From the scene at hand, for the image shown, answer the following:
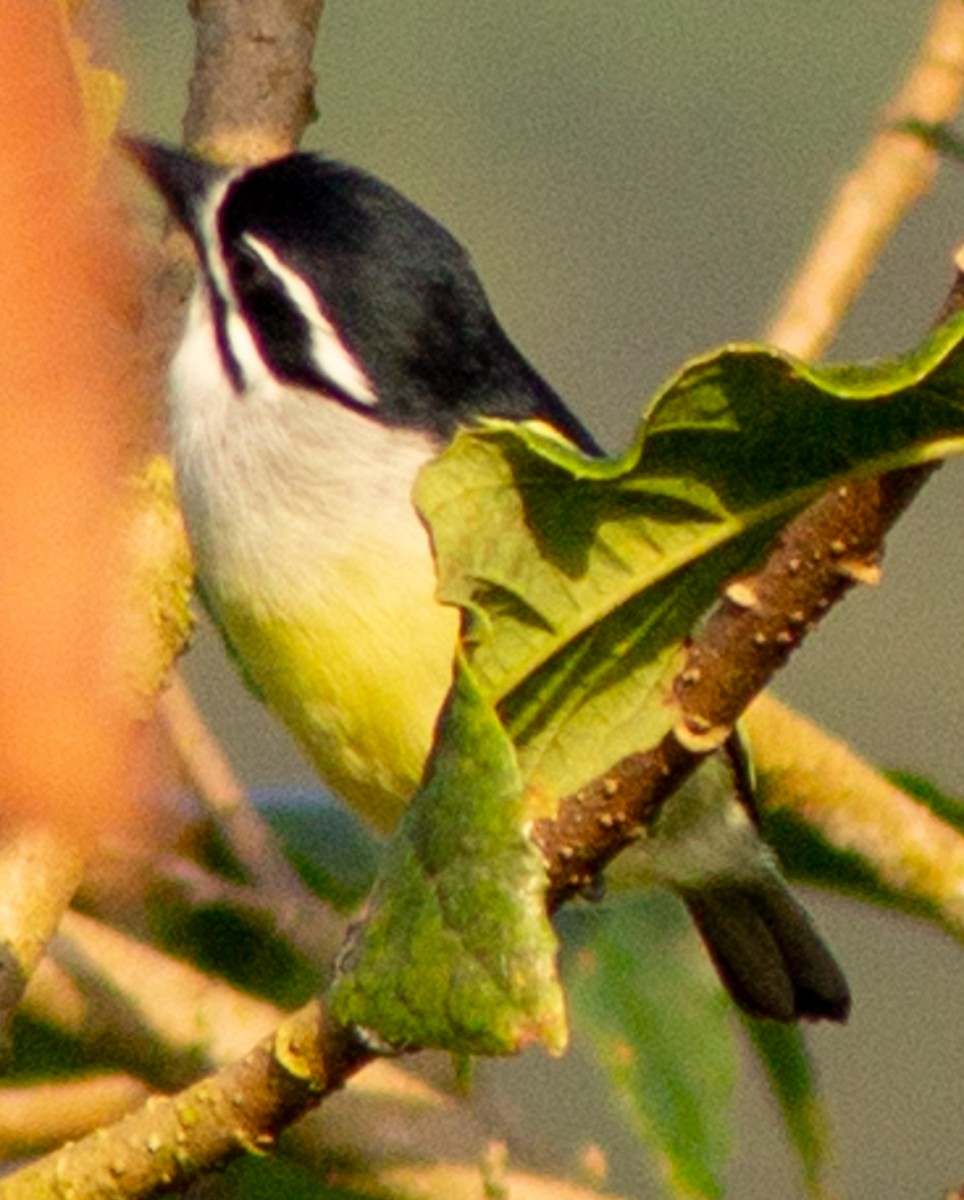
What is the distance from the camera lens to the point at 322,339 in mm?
1685

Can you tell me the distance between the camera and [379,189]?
1.61 m

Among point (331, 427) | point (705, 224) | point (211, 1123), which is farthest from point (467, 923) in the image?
point (705, 224)

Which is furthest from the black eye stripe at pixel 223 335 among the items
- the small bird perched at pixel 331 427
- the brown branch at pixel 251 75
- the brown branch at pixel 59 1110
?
the brown branch at pixel 59 1110

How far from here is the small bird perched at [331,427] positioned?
5.30ft

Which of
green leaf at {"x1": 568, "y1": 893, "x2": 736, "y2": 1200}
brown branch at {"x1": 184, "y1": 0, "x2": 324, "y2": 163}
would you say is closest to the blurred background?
green leaf at {"x1": 568, "y1": 893, "x2": 736, "y2": 1200}

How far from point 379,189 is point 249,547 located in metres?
0.23

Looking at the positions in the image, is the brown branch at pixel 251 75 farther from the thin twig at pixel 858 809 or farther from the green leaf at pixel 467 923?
the green leaf at pixel 467 923

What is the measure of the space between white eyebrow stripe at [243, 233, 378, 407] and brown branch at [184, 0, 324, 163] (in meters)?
0.27

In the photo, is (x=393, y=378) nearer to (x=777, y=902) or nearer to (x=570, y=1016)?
(x=570, y=1016)

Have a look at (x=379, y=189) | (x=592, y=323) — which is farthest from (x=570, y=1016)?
(x=592, y=323)

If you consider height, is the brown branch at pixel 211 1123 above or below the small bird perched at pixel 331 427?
above

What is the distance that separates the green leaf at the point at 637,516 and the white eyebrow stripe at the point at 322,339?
0.90 meters

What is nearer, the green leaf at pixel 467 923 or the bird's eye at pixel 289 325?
the green leaf at pixel 467 923

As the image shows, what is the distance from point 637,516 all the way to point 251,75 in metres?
0.59
